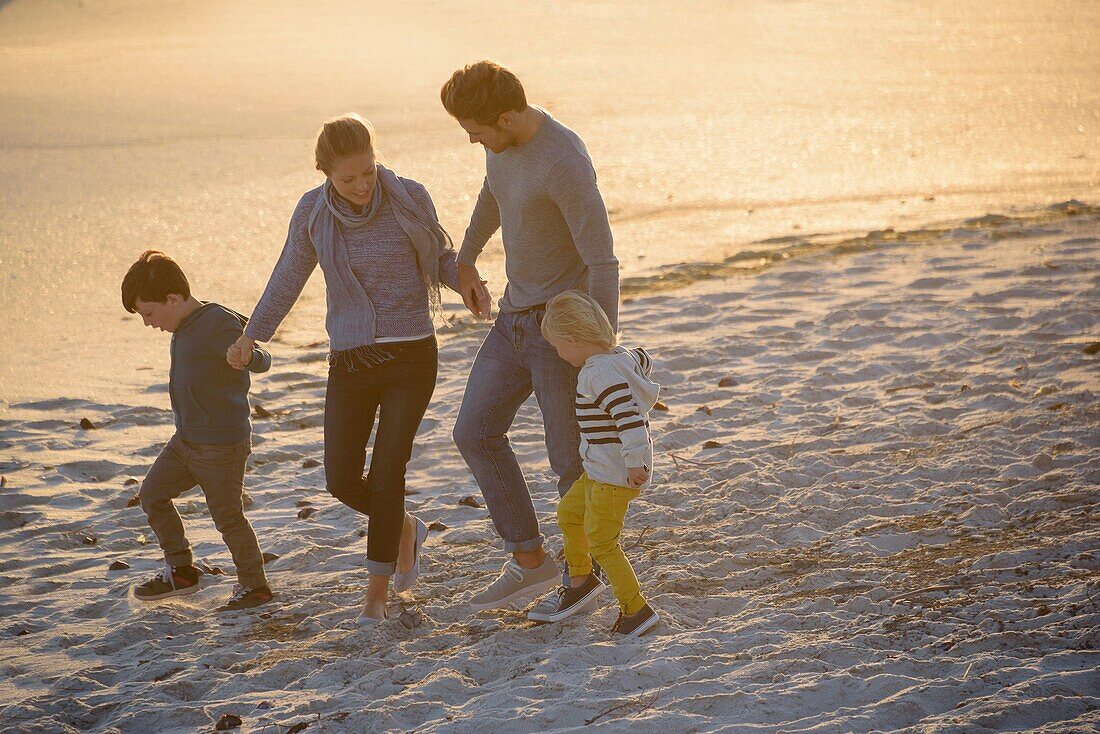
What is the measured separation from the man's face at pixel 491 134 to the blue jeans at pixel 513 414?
61cm

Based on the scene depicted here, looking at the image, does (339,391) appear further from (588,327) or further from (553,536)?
(553,536)

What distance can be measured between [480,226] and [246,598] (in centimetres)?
174

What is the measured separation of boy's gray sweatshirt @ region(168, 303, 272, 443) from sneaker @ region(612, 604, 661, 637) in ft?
5.31

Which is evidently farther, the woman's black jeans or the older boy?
the older boy

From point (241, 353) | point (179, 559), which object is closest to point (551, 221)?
point (241, 353)

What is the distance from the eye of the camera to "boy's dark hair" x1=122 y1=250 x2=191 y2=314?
4.36 m

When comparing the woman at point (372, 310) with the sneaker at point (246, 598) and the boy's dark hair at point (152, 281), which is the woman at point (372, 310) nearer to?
the boy's dark hair at point (152, 281)

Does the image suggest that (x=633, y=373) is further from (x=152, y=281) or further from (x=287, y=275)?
(x=152, y=281)

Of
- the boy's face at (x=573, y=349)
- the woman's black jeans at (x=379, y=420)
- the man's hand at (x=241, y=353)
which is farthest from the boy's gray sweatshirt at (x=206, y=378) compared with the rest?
the boy's face at (x=573, y=349)

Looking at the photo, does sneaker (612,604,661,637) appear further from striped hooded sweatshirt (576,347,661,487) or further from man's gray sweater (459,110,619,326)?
man's gray sweater (459,110,619,326)

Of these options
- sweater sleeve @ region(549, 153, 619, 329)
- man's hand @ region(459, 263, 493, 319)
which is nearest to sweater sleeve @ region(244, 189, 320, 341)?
man's hand @ region(459, 263, 493, 319)

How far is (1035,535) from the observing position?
483cm

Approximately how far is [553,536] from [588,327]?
62.7 inches

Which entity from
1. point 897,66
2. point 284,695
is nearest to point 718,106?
point 897,66
